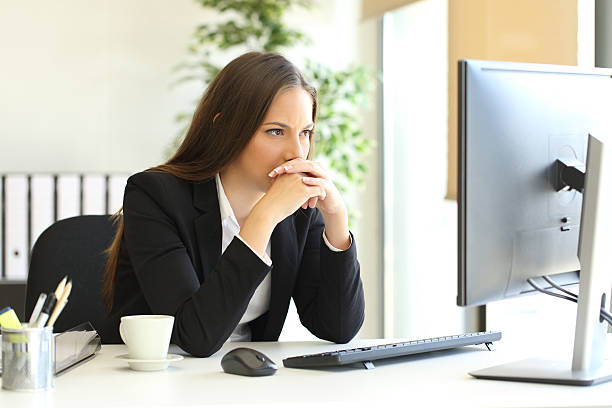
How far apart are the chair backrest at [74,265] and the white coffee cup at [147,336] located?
486 mm

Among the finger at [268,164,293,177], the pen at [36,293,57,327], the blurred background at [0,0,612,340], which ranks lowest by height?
the pen at [36,293,57,327]

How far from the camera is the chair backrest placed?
1696 mm

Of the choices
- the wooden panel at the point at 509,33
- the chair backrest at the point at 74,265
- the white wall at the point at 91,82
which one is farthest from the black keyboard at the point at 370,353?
the white wall at the point at 91,82

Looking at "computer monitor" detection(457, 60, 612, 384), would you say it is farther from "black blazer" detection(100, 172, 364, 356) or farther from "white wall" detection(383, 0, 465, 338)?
"white wall" detection(383, 0, 465, 338)

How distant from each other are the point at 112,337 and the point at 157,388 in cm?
52

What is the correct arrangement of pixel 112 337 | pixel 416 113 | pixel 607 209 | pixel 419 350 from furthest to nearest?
1. pixel 416 113
2. pixel 112 337
3. pixel 419 350
4. pixel 607 209

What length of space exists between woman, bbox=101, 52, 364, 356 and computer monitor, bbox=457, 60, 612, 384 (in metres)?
0.42

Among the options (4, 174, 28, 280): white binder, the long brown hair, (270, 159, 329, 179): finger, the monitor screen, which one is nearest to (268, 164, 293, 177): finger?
(270, 159, 329, 179): finger

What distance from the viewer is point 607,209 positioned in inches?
44.3

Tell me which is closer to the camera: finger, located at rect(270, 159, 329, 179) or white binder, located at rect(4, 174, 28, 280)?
finger, located at rect(270, 159, 329, 179)

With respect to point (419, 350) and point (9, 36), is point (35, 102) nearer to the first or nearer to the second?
point (9, 36)

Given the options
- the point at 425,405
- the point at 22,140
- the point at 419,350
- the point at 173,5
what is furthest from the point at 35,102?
the point at 425,405

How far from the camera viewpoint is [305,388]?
108 cm

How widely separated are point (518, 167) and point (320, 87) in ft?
8.08
